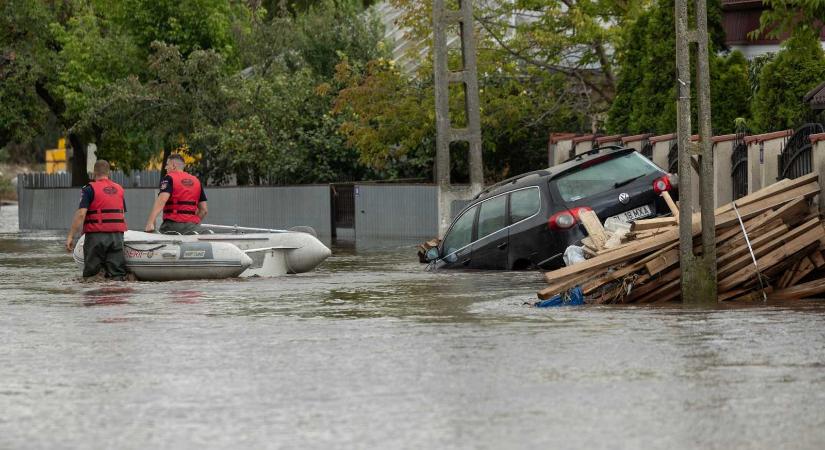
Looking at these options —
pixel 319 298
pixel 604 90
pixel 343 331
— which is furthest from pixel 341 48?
pixel 343 331

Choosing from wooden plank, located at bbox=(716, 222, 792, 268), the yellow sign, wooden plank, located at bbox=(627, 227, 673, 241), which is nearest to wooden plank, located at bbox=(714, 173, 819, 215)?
wooden plank, located at bbox=(627, 227, 673, 241)

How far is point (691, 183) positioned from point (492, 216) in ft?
18.1

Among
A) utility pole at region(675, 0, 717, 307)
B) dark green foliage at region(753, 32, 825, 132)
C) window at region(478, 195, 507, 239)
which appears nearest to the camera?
utility pole at region(675, 0, 717, 307)

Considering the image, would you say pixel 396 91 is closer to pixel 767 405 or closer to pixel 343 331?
pixel 343 331

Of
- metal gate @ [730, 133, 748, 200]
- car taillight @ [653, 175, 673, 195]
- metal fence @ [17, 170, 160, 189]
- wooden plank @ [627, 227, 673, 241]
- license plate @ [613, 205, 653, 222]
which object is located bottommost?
wooden plank @ [627, 227, 673, 241]

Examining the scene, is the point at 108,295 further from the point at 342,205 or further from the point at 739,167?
the point at 342,205

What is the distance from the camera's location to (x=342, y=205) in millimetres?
42594

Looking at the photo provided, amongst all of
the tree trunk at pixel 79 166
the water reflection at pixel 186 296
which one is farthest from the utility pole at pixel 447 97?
the tree trunk at pixel 79 166

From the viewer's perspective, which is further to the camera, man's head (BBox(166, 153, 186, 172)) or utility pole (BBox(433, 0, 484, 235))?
utility pole (BBox(433, 0, 484, 235))

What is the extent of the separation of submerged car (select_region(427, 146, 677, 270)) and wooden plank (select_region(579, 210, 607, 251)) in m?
0.89

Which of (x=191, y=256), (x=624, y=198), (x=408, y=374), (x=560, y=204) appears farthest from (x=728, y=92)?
(x=408, y=374)

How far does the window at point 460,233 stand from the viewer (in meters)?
21.9

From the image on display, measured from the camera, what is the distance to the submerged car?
20.4 metres

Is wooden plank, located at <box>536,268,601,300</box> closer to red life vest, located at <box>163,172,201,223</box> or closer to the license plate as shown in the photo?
the license plate
